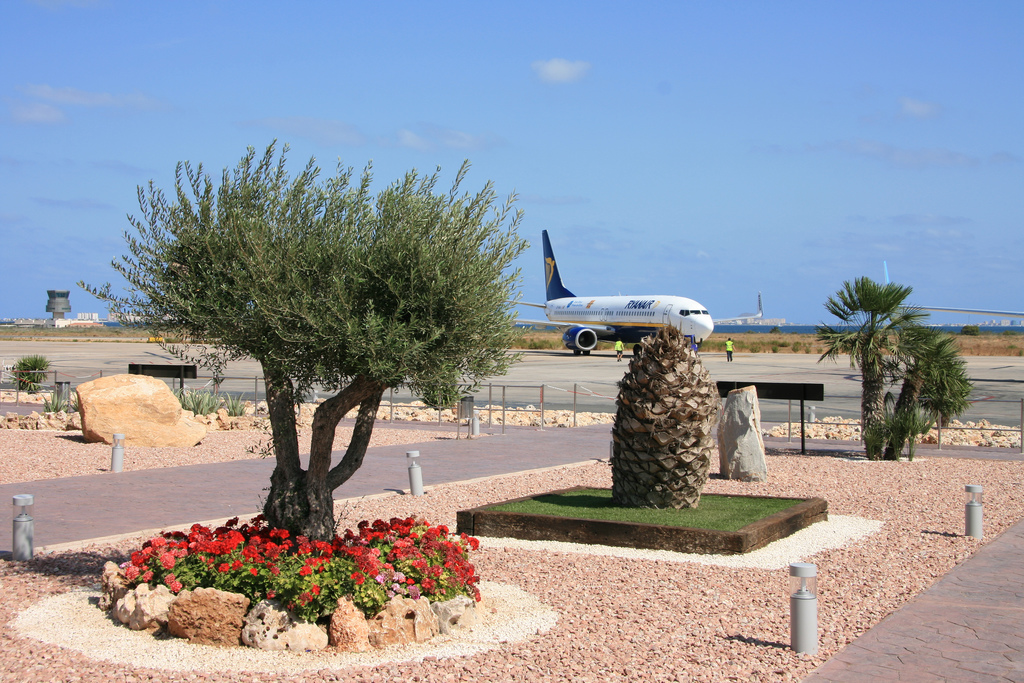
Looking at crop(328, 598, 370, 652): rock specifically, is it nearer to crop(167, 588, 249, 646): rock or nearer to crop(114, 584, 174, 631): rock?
crop(167, 588, 249, 646): rock

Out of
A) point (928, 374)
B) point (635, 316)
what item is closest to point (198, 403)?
point (928, 374)

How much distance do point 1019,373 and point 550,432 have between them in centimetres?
2933

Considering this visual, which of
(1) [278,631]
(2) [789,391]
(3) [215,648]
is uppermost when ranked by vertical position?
(2) [789,391]

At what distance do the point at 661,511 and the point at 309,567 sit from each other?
476cm

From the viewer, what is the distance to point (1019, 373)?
40.3 m

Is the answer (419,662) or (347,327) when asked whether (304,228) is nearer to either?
(347,327)

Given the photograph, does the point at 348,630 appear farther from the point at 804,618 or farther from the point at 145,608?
the point at 804,618

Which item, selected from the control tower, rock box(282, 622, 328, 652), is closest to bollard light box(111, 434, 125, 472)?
rock box(282, 622, 328, 652)

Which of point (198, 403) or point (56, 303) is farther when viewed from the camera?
point (56, 303)

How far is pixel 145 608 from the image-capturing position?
612cm

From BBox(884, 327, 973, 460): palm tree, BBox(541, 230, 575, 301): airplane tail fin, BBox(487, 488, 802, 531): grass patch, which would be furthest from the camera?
BBox(541, 230, 575, 301): airplane tail fin

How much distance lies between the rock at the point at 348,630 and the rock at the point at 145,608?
1.20 meters

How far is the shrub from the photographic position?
234 inches

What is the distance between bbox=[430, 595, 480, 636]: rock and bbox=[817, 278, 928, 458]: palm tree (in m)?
11.0
